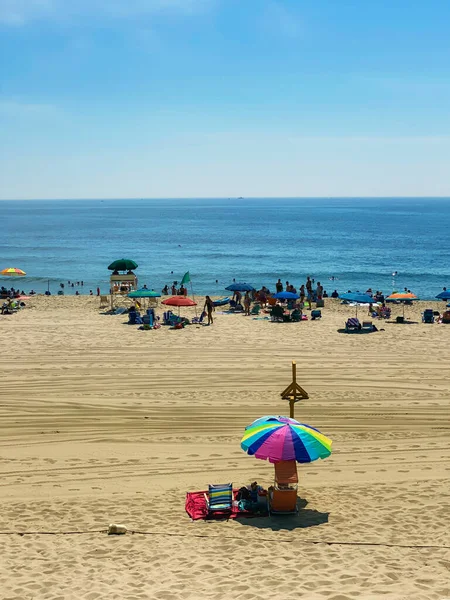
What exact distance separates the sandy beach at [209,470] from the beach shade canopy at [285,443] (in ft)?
3.05

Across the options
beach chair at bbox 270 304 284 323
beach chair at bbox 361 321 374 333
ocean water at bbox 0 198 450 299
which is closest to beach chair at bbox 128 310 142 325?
beach chair at bbox 270 304 284 323

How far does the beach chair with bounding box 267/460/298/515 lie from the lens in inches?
349

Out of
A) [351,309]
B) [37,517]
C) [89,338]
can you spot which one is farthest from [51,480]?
[351,309]

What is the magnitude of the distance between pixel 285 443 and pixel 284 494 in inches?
32.8

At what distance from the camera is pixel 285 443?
28.1 feet

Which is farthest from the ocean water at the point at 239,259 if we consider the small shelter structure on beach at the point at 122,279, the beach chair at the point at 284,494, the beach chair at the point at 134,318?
the beach chair at the point at 284,494

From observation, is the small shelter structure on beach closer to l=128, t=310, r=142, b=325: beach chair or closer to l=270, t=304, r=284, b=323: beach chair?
l=128, t=310, r=142, b=325: beach chair

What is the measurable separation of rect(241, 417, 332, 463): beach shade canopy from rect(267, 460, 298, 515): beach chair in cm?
39

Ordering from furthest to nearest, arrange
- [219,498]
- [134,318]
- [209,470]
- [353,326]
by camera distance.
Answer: [134,318] → [353,326] → [209,470] → [219,498]

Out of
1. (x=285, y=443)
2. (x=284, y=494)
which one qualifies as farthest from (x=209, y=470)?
(x=285, y=443)

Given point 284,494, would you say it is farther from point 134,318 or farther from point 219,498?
point 134,318

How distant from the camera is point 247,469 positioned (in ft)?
34.3

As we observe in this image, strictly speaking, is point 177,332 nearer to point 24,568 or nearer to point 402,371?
point 402,371

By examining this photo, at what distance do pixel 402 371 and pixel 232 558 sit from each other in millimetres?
10007
